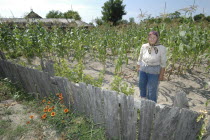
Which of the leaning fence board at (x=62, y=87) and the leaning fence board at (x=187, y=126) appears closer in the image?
the leaning fence board at (x=187, y=126)

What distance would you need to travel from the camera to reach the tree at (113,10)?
39.3 meters

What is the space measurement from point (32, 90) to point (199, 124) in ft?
13.7

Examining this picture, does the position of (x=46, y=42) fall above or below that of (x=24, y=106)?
above

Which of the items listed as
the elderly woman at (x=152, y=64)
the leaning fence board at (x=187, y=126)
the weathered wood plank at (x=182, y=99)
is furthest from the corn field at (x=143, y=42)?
the leaning fence board at (x=187, y=126)

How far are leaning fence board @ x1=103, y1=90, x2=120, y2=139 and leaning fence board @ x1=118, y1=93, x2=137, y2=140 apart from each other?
85 millimetres

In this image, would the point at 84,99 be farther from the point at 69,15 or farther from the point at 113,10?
the point at 113,10

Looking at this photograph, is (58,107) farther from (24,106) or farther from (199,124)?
(199,124)

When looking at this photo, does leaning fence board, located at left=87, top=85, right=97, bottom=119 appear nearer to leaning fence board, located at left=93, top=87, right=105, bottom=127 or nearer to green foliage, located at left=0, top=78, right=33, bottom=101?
leaning fence board, located at left=93, top=87, right=105, bottom=127


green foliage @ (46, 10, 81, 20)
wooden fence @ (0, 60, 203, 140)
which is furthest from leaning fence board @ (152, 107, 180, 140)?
green foliage @ (46, 10, 81, 20)

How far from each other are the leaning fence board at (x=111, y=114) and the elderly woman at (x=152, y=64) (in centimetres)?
112

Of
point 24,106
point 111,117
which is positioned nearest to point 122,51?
point 111,117

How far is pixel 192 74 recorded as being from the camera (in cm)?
543

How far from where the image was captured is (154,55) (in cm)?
287

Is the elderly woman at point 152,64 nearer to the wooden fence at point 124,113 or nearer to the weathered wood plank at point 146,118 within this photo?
the wooden fence at point 124,113
